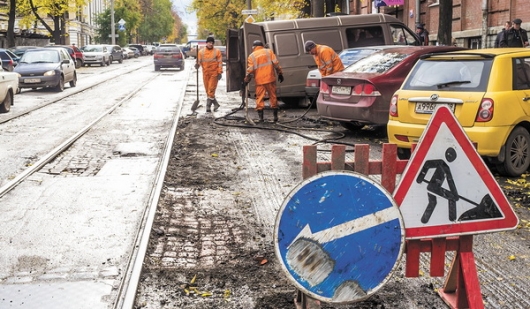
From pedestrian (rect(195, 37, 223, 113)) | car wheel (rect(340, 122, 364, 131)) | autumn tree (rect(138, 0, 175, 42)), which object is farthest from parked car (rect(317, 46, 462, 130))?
autumn tree (rect(138, 0, 175, 42))

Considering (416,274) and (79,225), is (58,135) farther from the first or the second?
(416,274)

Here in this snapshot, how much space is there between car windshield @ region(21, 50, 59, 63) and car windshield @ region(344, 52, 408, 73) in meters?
16.5

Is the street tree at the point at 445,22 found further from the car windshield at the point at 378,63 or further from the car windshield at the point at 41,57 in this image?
the car windshield at the point at 41,57

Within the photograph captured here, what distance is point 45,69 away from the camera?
2567 centimetres

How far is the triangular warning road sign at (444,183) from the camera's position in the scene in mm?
4156

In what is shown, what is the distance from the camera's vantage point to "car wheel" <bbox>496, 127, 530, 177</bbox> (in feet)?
29.2

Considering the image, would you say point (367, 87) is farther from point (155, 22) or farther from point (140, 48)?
point (155, 22)

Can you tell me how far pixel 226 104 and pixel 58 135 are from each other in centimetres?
817

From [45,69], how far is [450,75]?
19.0 meters

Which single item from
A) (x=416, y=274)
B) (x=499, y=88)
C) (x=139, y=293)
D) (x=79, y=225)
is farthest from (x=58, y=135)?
(x=416, y=274)

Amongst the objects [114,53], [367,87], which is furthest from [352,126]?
[114,53]

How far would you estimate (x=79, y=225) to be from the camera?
270 inches

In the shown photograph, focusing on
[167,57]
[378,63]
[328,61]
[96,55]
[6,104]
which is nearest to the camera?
[378,63]

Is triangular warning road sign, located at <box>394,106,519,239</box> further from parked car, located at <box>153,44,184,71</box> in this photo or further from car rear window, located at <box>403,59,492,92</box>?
parked car, located at <box>153,44,184,71</box>
